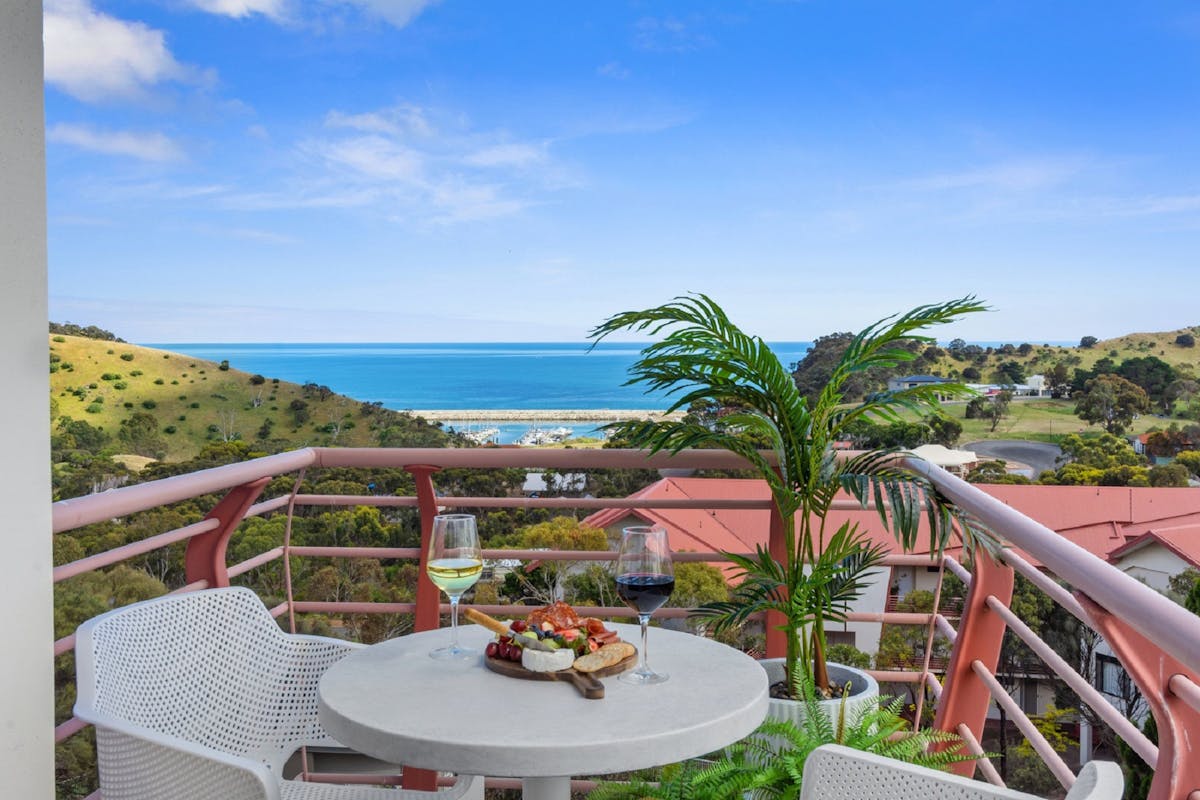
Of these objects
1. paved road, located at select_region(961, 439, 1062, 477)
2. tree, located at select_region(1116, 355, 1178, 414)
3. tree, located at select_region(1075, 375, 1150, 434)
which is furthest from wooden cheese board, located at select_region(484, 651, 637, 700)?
tree, located at select_region(1116, 355, 1178, 414)

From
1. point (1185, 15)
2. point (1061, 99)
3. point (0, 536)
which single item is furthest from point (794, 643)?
point (1185, 15)

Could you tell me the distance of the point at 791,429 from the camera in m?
2.56

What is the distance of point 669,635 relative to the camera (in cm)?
169

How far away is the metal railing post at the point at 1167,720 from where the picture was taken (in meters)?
0.94

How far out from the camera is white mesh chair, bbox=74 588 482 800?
1306mm

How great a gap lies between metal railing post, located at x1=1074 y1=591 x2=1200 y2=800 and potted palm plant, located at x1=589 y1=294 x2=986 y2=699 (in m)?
1.36

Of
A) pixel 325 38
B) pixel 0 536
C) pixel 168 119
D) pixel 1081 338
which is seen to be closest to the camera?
pixel 0 536

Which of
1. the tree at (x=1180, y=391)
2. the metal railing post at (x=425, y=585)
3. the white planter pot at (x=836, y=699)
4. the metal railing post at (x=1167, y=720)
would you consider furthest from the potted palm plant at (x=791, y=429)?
the tree at (x=1180, y=391)

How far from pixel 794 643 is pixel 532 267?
3706 cm

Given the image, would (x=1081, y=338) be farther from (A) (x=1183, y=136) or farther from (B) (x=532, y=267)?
(B) (x=532, y=267)

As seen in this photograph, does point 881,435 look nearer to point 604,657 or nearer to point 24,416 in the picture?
point 604,657

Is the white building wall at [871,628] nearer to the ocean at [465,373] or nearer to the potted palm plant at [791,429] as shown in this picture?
the potted palm plant at [791,429]

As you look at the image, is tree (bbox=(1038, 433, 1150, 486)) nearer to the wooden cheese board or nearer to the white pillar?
the wooden cheese board

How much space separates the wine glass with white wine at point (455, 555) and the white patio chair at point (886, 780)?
2.04 feet
